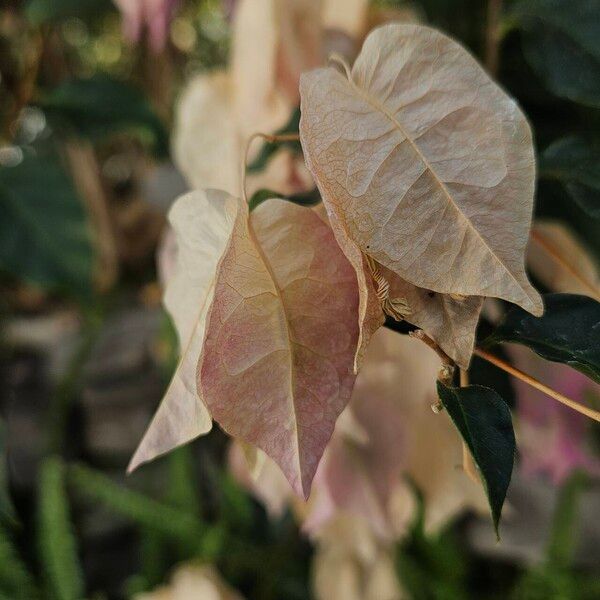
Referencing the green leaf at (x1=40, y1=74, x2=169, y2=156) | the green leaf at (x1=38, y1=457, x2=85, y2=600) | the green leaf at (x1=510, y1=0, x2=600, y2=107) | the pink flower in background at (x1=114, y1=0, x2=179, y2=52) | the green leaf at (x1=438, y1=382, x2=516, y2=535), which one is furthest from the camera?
the green leaf at (x1=38, y1=457, x2=85, y2=600)

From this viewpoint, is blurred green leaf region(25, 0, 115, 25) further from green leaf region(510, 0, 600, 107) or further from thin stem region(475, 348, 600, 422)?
thin stem region(475, 348, 600, 422)

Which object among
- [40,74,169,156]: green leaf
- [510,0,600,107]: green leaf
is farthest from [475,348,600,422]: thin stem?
[40,74,169,156]: green leaf

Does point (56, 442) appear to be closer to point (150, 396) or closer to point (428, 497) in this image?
point (150, 396)

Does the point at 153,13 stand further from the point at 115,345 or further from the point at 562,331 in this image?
the point at 115,345

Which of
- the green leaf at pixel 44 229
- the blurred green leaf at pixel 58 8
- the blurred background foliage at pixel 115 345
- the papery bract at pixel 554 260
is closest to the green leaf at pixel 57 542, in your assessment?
the blurred background foliage at pixel 115 345

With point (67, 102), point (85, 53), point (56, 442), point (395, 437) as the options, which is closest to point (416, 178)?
point (395, 437)
